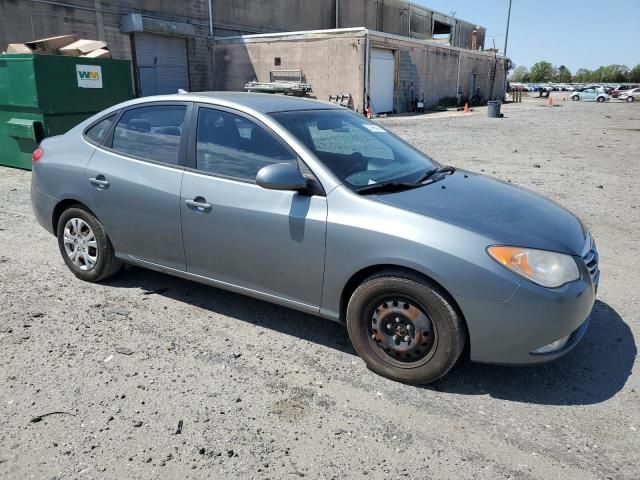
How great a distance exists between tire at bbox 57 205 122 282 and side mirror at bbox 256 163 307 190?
6.36ft

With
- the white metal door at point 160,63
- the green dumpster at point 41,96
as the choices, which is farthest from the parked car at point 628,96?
the green dumpster at point 41,96

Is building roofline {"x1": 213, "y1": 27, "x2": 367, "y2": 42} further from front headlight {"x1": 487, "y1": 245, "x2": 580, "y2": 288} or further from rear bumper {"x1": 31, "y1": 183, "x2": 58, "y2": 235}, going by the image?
front headlight {"x1": 487, "y1": 245, "x2": 580, "y2": 288}

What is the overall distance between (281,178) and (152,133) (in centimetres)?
152

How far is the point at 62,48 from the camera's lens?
11.1 m

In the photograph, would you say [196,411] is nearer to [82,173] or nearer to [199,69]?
[82,173]

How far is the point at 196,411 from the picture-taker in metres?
3.02

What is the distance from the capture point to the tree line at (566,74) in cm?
13450

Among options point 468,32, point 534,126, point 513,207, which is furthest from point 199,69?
point 468,32

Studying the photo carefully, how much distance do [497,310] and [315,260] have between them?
1161mm

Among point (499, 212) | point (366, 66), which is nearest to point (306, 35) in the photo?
point (366, 66)

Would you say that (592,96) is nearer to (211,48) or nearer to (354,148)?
(211,48)

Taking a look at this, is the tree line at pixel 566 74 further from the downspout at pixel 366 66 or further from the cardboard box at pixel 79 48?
the cardboard box at pixel 79 48

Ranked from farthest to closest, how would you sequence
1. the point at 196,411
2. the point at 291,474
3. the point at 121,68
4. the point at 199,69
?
the point at 199,69, the point at 121,68, the point at 196,411, the point at 291,474

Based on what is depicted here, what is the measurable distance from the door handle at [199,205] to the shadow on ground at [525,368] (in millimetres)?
947
